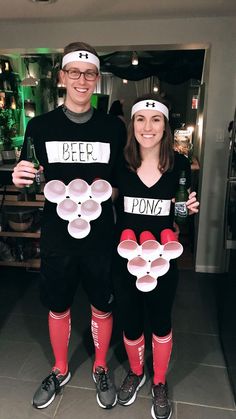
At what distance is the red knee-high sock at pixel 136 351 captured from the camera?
68.6 inches

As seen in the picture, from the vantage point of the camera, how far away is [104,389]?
180 centimetres

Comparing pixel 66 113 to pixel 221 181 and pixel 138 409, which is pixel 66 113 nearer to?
pixel 138 409

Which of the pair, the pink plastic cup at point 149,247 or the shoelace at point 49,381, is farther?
the shoelace at point 49,381

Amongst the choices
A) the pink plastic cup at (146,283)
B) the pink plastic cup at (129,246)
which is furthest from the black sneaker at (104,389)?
the pink plastic cup at (129,246)

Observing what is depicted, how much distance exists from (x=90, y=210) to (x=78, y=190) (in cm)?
11

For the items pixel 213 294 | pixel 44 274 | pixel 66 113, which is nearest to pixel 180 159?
pixel 66 113

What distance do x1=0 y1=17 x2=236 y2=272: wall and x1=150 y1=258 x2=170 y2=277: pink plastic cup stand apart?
5.74 ft

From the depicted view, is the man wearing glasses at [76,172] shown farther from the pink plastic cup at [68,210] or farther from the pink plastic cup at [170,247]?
the pink plastic cup at [170,247]

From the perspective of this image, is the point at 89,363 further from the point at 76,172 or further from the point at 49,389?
the point at 76,172

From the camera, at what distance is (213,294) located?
2.88 m

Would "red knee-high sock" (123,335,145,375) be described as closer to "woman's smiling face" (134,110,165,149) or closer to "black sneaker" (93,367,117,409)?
"black sneaker" (93,367,117,409)

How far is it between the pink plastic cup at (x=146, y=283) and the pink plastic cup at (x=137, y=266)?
0.13 feet

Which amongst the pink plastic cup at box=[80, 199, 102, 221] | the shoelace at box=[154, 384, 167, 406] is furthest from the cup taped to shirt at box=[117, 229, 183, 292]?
the shoelace at box=[154, 384, 167, 406]

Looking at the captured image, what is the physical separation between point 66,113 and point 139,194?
49cm
